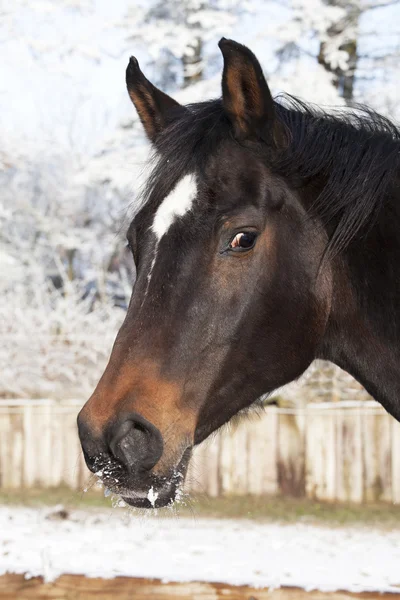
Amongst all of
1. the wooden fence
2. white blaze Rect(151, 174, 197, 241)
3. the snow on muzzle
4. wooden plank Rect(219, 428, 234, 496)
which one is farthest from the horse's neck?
wooden plank Rect(219, 428, 234, 496)

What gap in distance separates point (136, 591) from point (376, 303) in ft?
4.90

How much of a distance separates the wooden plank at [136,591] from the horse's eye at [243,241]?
1.41 meters

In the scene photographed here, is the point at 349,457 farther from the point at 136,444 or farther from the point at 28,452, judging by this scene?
the point at 136,444

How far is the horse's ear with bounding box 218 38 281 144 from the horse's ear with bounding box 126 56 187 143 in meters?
0.44

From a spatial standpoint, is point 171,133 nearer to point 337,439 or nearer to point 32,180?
point 337,439

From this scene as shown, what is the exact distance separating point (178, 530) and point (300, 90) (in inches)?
234

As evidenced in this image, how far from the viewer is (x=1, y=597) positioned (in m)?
2.91

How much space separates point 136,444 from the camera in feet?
6.31

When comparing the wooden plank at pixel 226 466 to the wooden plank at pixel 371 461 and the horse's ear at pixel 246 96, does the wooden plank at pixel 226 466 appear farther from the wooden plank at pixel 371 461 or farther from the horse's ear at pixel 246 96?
the horse's ear at pixel 246 96

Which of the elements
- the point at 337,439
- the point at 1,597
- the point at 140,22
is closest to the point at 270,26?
the point at 140,22

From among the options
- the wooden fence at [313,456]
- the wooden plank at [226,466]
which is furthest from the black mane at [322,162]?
the wooden plank at [226,466]

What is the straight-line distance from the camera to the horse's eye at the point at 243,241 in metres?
2.21

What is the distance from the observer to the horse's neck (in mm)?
2381

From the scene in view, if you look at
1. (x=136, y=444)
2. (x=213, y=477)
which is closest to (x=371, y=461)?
(x=213, y=477)
